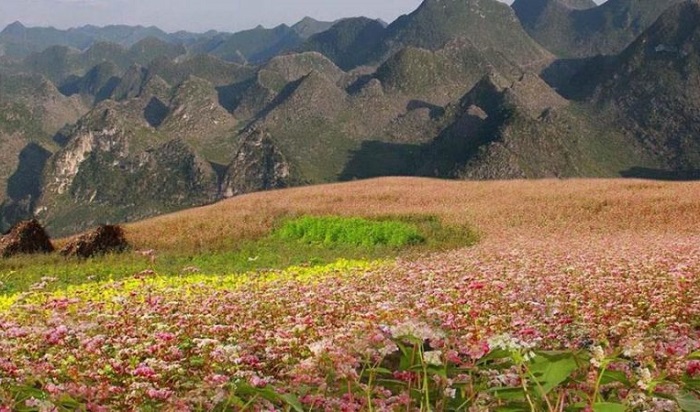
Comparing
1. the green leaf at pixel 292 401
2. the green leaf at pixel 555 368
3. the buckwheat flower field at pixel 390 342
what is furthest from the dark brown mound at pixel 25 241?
the green leaf at pixel 555 368

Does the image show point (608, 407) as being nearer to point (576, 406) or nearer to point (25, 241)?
point (576, 406)

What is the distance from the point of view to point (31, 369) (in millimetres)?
4680

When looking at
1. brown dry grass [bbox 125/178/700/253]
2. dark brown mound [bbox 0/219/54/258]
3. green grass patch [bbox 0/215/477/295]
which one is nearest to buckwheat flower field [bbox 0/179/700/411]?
green grass patch [bbox 0/215/477/295]

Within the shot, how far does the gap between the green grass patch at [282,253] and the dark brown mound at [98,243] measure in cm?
Result: 58

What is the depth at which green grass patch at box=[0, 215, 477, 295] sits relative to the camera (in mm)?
18047

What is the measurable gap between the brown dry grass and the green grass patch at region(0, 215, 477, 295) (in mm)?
965

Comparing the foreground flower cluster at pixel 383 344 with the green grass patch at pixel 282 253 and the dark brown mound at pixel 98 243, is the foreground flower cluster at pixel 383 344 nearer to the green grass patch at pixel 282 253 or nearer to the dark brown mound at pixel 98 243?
the green grass patch at pixel 282 253

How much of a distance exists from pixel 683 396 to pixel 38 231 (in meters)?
24.5

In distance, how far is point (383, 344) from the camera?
422 cm

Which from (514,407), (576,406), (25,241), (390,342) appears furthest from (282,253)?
(576,406)

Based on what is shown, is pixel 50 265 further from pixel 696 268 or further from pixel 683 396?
pixel 683 396

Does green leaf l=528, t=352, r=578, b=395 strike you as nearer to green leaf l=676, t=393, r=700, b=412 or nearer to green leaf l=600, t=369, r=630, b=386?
green leaf l=600, t=369, r=630, b=386

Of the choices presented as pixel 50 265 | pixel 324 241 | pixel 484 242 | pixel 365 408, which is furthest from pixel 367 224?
pixel 365 408

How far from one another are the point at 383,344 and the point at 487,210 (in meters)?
25.9
